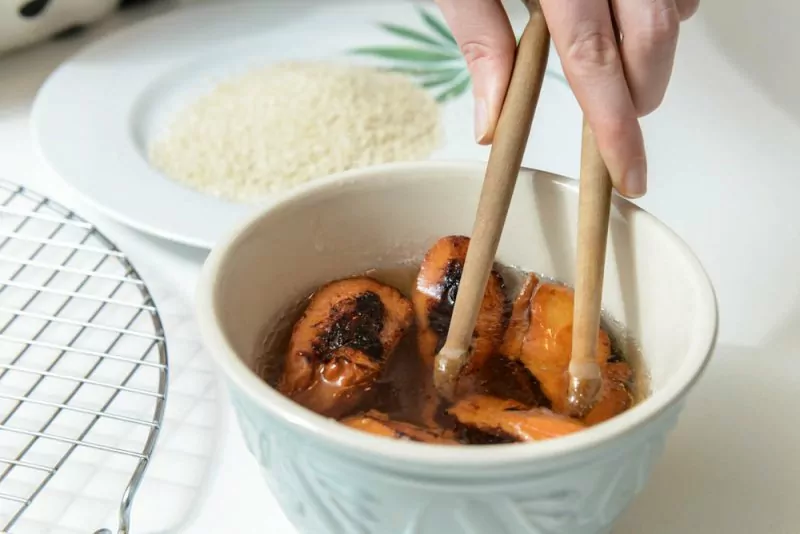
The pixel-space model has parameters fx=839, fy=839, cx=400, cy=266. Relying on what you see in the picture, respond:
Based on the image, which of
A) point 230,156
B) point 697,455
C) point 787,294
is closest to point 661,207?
point 787,294

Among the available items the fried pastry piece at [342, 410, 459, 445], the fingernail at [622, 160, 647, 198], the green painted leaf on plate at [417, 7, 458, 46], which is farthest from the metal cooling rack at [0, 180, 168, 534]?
the green painted leaf on plate at [417, 7, 458, 46]

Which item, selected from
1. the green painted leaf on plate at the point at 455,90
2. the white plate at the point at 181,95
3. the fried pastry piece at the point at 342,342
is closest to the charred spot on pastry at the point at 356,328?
the fried pastry piece at the point at 342,342

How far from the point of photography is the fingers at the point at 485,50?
0.39 m

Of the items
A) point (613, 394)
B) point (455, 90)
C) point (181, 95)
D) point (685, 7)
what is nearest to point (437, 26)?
point (455, 90)

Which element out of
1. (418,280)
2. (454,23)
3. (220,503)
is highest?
(454,23)

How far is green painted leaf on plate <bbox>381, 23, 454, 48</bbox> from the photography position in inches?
37.6

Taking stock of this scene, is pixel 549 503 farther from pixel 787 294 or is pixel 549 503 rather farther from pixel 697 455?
pixel 787 294

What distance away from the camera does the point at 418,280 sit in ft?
1.45

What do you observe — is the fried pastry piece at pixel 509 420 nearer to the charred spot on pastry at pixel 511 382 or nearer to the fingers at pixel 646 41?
the charred spot on pastry at pixel 511 382

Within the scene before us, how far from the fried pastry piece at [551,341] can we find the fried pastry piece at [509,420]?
0.03 meters

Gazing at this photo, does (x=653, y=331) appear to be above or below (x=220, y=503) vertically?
above

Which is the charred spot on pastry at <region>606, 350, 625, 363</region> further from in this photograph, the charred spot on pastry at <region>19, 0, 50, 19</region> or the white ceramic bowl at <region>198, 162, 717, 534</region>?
the charred spot on pastry at <region>19, 0, 50, 19</region>

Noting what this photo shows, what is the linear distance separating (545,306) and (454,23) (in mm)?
154

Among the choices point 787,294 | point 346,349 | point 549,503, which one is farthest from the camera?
point 787,294
